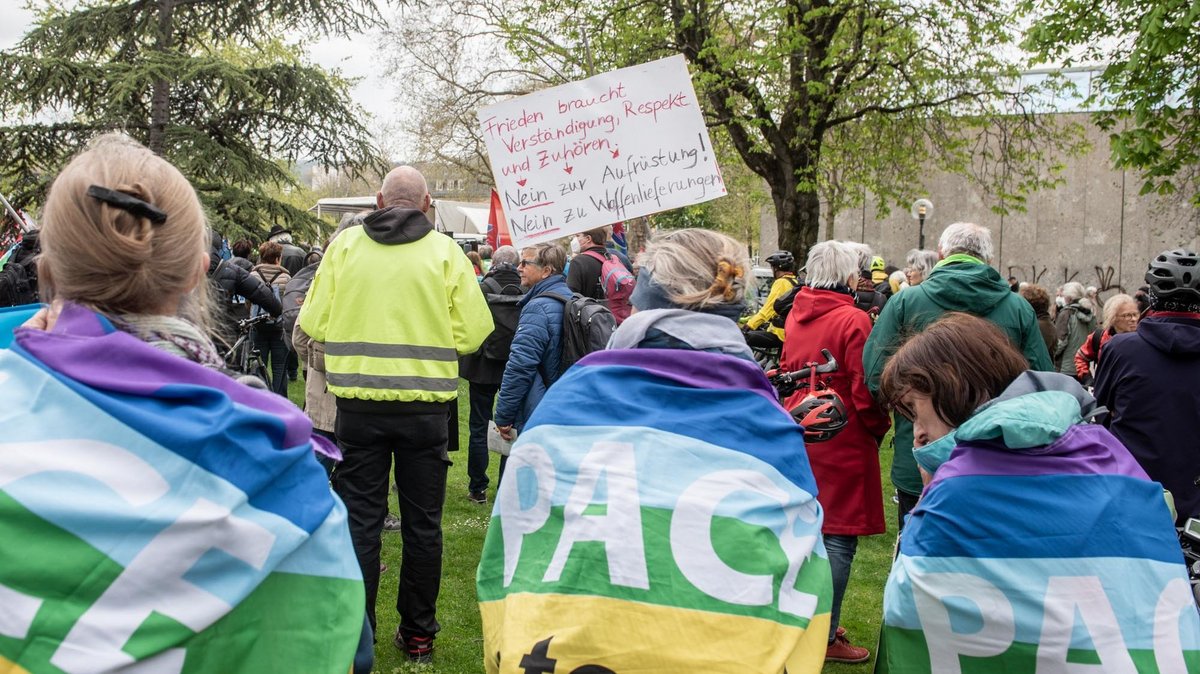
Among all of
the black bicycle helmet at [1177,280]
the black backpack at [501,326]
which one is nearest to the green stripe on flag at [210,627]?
the black bicycle helmet at [1177,280]

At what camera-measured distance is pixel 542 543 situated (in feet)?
7.88

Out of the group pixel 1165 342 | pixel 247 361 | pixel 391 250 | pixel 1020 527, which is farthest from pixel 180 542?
pixel 247 361

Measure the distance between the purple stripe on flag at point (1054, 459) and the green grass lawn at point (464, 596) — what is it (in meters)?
2.83

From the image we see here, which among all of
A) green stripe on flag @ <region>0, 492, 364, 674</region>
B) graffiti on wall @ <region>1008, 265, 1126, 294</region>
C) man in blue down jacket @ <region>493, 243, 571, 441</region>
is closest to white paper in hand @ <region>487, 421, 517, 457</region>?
man in blue down jacket @ <region>493, 243, 571, 441</region>

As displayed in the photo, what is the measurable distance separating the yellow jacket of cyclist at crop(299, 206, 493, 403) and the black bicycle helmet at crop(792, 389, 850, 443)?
1684 millimetres

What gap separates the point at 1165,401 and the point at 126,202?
393 cm

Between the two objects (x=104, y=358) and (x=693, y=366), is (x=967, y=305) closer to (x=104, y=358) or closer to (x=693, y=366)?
(x=693, y=366)

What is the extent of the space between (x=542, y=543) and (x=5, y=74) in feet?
59.3

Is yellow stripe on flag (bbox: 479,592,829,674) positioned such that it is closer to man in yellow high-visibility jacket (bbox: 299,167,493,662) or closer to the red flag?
man in yellow high-visibility jacket (bbox: 299,167,493,662)

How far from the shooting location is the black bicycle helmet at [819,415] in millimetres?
3291

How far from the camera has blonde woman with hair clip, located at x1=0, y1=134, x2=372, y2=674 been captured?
1.64 metres

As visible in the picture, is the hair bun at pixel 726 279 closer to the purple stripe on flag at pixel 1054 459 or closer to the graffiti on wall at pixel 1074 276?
the purple stripe on flag at pixel 1054 459

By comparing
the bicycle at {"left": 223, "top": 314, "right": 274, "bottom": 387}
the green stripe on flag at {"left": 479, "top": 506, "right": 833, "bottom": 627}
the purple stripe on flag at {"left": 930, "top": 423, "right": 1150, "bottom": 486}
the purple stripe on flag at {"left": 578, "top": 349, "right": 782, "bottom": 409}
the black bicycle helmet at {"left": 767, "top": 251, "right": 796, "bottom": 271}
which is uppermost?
the purple stripe on flag at {"left": 578, "top": 349, "right": 782, "bottom": 409}

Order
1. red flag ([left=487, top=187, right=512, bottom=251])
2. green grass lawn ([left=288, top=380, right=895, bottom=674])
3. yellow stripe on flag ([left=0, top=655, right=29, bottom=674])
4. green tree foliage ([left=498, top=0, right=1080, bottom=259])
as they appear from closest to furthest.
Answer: yellow stripe on flag ([left=0, top=655, right=29, bottom=674]) → green grass lawn ([left=288, top=380, right=895, bottom=674]) → red flag ([left=487, top=187, right=512, bottom=251]) → green tree foliage ([left=498, top=0, right=1080, bottom=259])
